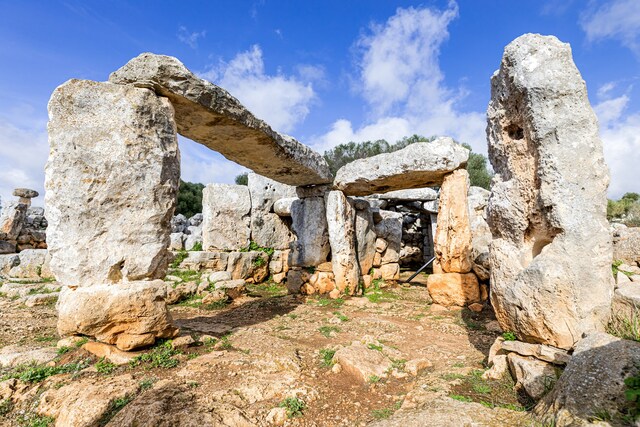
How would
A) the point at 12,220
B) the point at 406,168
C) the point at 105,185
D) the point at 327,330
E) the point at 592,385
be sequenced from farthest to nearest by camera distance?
the point at 12,220, the point at 406,168, the point at 327,330, the point at 105,185, the point at 592,385

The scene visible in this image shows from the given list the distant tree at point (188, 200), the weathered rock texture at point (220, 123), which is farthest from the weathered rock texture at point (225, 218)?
the distant tree at point (188, 200)

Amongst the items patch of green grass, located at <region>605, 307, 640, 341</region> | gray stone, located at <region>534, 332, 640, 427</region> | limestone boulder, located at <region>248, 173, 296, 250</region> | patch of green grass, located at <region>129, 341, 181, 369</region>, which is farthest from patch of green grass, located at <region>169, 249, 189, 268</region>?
patch of green grass, located at <region>605, 307, 640, 341</region>

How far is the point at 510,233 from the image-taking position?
3.33 metres

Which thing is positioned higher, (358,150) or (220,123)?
(358,150)

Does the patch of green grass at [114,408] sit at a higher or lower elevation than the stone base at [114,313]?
lower

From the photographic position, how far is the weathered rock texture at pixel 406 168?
629 centimetres

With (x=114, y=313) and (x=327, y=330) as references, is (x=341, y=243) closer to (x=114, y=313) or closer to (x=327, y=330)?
(x=327, y=330)

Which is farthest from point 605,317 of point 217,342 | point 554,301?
point 217,342

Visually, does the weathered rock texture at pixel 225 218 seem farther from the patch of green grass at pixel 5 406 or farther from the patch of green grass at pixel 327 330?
the patch of green grass at pixel 5 406

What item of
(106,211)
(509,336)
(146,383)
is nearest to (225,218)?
(106,211)

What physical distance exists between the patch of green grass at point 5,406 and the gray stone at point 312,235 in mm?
6027

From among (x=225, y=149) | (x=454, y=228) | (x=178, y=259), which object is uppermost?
(x=225, y=149)

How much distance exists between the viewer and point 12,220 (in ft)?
35.2

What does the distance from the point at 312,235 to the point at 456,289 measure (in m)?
3.58
